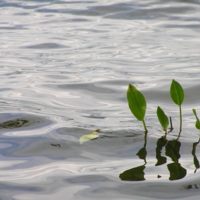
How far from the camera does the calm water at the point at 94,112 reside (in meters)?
1.24

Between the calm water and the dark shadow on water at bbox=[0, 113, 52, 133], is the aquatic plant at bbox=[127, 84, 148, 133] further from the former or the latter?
the dark shadow on water at bbox=[0, 113, 52, 133]

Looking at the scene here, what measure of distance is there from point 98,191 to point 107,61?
87.3 inches

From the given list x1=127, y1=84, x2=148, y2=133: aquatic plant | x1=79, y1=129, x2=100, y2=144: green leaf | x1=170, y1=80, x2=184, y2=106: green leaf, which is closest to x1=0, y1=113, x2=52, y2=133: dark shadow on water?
x1=79, y1=129, x2=100, y2=144: green leaf

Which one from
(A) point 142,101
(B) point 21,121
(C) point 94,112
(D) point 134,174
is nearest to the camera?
(D) point 134,174

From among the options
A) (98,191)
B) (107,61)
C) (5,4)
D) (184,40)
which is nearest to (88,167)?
(98,191)

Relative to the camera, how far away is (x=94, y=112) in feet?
6.59

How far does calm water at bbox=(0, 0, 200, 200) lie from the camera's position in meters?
1.24

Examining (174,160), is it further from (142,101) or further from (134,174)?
(142,101)

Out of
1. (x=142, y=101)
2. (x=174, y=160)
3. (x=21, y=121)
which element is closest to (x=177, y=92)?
(x=142, y=101)

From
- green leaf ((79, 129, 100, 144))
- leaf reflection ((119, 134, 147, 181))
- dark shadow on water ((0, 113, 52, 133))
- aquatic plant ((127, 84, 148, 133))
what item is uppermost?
aquatic plant ((127, 84, 148, 133))

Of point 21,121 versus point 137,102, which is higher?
point 137,102

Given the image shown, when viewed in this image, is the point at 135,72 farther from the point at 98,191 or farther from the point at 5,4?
the point at 5,4

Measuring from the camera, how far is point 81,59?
11.1ft

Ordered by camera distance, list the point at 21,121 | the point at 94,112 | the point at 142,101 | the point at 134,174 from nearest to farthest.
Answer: the point at 134,174
the point at 142,101
the point at 21,121
the point at 94,112
